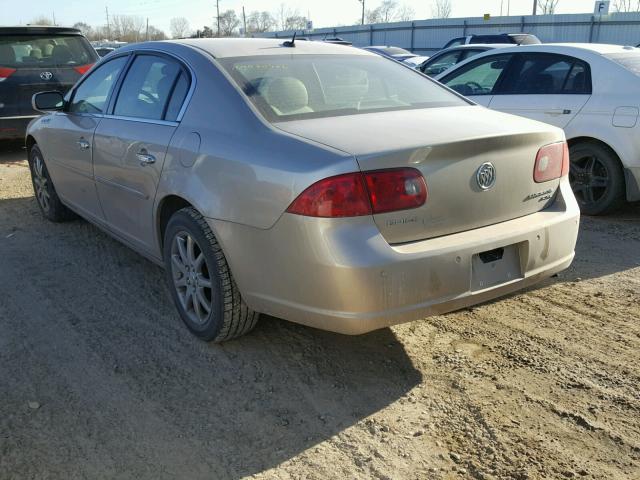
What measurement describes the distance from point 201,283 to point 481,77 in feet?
15.6

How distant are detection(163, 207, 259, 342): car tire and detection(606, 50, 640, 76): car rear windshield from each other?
442 centimetres

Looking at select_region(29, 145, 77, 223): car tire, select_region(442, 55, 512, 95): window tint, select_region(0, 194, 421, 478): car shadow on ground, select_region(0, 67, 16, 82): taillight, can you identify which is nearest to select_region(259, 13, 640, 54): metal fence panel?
select_region(442, 55, 512, 95): window tint

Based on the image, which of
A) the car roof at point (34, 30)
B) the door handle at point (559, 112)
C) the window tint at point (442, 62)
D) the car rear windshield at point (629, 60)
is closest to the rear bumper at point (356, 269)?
the door handle at point (559, 112)

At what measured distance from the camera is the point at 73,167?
4875 mm

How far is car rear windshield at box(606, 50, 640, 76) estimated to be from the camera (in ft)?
19.0

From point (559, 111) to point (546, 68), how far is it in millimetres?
571

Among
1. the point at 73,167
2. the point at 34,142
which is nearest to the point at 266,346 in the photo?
the point at 73,167

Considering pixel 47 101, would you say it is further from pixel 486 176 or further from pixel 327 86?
pixel 486 176

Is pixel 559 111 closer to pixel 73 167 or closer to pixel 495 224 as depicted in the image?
pixel 495 224

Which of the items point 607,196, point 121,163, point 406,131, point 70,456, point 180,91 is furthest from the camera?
point 607,196

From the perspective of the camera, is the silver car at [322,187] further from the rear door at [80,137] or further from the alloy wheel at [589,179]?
the alloy wheel at [589,179]

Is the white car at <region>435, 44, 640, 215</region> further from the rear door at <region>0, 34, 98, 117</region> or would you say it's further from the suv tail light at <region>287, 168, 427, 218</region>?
the rear door at <region>0, 34, 98, 117</region>

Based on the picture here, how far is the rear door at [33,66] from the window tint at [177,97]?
6.15 m

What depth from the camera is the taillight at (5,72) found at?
8711mm
